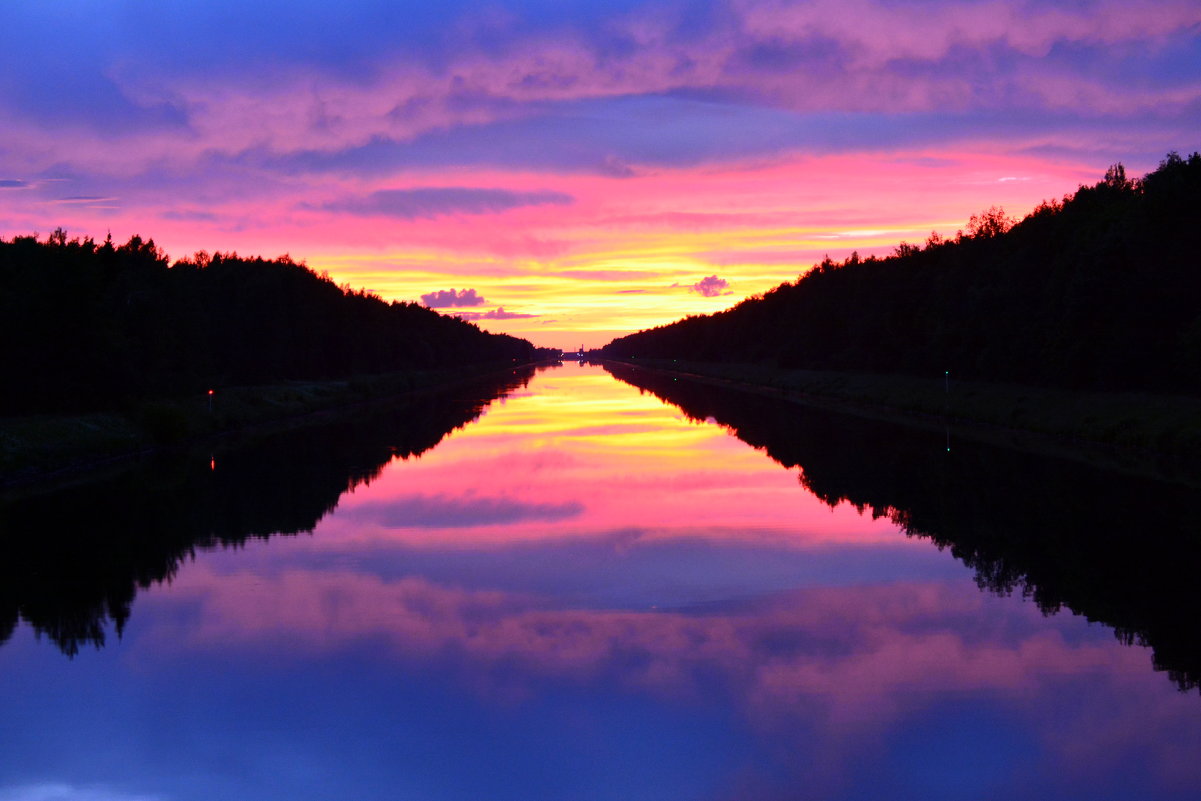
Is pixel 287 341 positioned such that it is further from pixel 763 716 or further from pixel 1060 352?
pixel 763 716

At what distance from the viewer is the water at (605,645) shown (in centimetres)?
768

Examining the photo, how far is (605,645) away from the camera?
35.6 ft

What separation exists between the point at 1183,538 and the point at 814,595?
6.77 metres

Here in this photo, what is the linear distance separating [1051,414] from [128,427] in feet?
102

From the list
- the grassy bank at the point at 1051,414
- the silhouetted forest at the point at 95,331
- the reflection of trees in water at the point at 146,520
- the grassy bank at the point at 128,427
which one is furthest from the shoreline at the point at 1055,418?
the silhouetted forest at the point at 95,331

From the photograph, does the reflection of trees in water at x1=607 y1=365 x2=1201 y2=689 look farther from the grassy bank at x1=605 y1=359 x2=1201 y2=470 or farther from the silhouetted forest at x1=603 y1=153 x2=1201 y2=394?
the silhouetted forest at x1=603 y1=153 x2=1201 y2=394

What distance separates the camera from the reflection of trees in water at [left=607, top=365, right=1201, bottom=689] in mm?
12227

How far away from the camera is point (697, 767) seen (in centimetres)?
762

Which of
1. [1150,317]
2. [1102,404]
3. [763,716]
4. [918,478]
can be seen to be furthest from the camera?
[1150,317]

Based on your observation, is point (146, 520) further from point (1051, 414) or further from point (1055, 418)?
point (1051, 414)

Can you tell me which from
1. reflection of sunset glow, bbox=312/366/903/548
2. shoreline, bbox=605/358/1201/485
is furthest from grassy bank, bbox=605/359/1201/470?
reflection of sunset glow, bbox=312/366/903/548

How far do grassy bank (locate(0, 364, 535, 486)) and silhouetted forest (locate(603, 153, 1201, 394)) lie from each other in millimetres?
31864

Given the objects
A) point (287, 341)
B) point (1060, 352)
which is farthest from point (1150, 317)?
point (287, 341)

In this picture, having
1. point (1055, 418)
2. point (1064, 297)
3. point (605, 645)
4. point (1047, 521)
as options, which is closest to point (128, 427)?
point (1047, 521)
